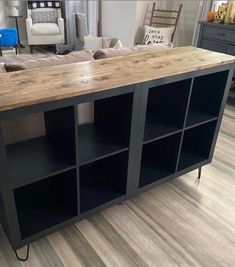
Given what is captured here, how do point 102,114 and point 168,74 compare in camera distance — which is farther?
point 102,114

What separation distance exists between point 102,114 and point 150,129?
0.30m

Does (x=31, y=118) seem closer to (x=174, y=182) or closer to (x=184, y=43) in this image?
(x=174, y=182)

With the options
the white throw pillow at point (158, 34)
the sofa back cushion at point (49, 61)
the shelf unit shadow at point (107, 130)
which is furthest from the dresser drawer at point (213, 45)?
the shelf unit shadow at point (107, 130)

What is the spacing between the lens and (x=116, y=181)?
5.56 ft

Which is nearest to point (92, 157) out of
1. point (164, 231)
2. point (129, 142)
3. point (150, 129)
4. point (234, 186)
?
point (129, 142)

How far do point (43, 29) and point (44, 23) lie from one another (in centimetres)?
25

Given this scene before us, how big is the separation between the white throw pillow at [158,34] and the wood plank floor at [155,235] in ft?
8.55

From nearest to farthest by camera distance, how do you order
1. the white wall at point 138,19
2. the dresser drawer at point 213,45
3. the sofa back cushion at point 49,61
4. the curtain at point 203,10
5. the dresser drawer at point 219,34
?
1. the sofa back cushion at point 49,61
2. the dresser drawer at point 219,34
3. the dresser drawer at point 213,45
4. the curtain at point 203,10
5. the white wall at point 138,19

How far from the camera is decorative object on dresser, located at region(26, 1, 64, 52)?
5.23m

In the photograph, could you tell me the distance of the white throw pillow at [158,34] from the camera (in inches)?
157

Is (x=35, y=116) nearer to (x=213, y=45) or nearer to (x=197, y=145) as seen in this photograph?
(x=197, y=145)

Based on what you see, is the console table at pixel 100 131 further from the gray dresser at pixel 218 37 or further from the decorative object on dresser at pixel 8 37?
the decorative object on dresser at pixel 8 37

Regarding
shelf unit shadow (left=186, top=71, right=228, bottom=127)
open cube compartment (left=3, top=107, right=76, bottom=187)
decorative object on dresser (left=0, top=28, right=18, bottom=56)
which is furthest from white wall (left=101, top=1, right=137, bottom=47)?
open cube compartment (left=3, top=107, right=76, bottom=187)

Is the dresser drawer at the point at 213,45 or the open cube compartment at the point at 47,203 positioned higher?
the dresser drawer at the point at 213,45
